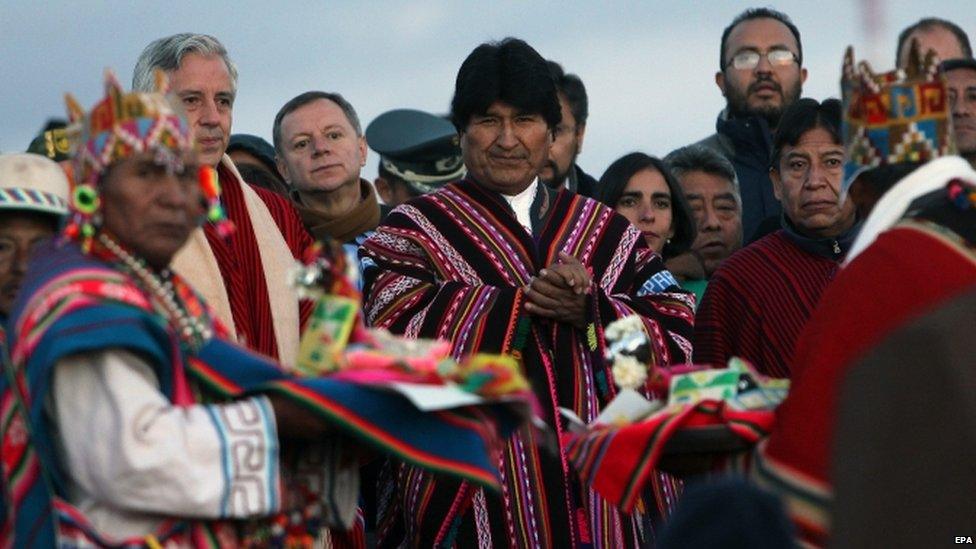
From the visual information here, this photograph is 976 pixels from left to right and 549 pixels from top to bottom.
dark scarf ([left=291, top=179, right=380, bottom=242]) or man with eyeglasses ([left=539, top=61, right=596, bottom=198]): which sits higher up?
man with eyeglasses ([left=539, top=61, right=596, bottom=198])

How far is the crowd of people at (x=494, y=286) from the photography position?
4465 millimetres

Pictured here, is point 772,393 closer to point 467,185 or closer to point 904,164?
point 904,164

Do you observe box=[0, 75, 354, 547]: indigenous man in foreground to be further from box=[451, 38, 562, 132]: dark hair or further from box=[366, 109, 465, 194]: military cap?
box=[366, 109, 465, 194]: military cap

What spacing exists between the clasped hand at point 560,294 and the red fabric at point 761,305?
0.57 metres

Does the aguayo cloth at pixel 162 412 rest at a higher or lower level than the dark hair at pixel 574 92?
lower

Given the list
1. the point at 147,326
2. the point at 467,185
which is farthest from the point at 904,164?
the point at 467,185

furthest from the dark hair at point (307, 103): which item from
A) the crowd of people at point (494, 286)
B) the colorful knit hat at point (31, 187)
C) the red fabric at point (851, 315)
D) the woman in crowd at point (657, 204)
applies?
the red fabric at point (851, 315)

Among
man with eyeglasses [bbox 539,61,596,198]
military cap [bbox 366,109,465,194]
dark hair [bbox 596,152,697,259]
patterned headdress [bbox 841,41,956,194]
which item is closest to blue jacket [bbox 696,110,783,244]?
man with eyeglasses [bbox 539,61,596,198]

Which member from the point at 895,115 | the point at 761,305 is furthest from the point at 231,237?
the point at 895,115

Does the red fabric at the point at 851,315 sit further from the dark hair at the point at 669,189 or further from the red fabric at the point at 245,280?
the dark hair at the point at 669,189

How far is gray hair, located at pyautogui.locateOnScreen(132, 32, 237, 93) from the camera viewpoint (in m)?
7.00

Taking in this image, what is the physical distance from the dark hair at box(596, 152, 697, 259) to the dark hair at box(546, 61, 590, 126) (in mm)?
914

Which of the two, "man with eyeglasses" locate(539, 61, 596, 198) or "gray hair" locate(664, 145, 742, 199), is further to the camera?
"man with eyeglasses" locate(539, 61, 596, 198)

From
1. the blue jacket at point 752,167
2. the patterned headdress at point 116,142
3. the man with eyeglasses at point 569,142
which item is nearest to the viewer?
the patterned headdress at point 116,142
